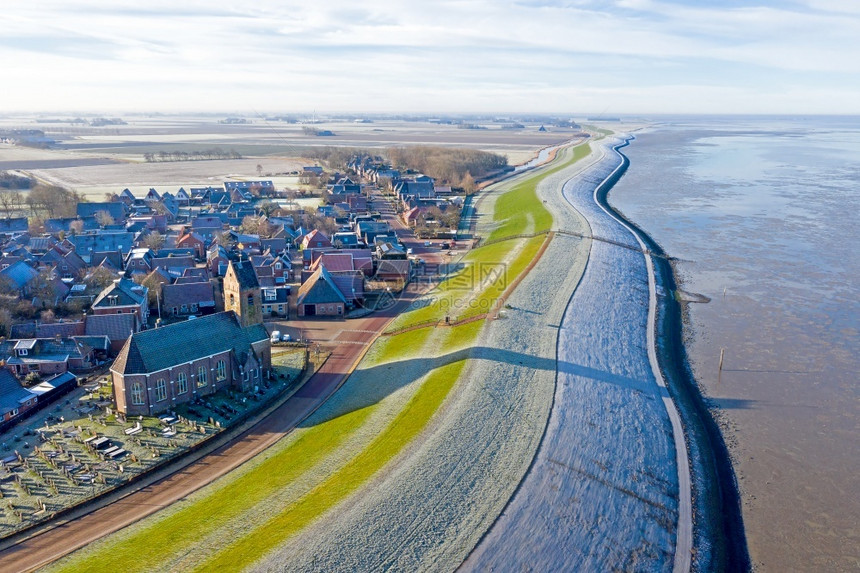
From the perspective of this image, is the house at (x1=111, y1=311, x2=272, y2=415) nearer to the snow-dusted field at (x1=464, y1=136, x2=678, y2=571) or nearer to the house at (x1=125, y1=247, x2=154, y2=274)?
the snow-dusted field at (x1=464, y1=136, x2=678, y2=571)

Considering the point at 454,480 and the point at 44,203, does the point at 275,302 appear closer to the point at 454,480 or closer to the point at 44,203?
the point at 454,480

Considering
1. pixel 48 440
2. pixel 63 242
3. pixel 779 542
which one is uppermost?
pixel 63 242

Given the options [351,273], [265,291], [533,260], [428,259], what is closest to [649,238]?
[533,260]

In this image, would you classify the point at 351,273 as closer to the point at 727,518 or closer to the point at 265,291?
the point at 265,291

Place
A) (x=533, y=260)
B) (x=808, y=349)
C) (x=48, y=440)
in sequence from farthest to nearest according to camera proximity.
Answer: (x=533, y=260), (x=808, y=349), (x=48, y=440)

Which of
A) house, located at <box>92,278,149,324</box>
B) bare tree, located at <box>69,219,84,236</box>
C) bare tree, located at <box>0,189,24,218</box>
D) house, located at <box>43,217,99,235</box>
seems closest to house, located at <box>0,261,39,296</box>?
house, located at <box>92,278,149,324</box>
